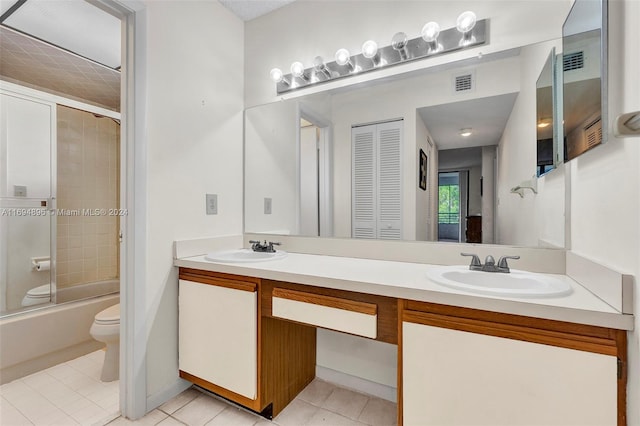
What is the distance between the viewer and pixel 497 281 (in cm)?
120

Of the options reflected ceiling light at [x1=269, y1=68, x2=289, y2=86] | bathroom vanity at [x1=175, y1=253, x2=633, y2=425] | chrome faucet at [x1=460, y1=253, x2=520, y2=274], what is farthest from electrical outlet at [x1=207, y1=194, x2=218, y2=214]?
chrome faucet at [x1=460, y1=253, x2=520, y2=274]

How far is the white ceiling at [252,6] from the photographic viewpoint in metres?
1.95

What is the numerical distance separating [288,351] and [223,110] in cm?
Result: 162

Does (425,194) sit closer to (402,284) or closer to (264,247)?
(402,284)

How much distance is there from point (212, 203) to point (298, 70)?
105 centimetres

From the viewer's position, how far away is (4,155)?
2137 millimetres

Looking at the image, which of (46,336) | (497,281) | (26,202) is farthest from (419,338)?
(26,202)

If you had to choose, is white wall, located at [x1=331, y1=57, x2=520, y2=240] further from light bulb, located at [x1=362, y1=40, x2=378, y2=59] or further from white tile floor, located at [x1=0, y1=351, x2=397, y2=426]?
white tile floor, located at [x1=0, y1=351, x2=397, y2=426]

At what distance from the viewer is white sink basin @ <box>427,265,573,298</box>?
3.17ft

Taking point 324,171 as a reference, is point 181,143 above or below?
above

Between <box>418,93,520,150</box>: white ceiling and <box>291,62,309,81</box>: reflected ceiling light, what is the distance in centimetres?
81

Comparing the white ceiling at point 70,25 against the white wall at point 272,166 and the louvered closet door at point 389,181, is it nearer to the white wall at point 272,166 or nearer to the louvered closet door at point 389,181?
the white wall at point 272,166

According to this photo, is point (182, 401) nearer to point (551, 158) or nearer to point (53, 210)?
Answer: point (53, 210)

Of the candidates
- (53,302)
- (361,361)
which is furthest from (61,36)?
(361,361)
